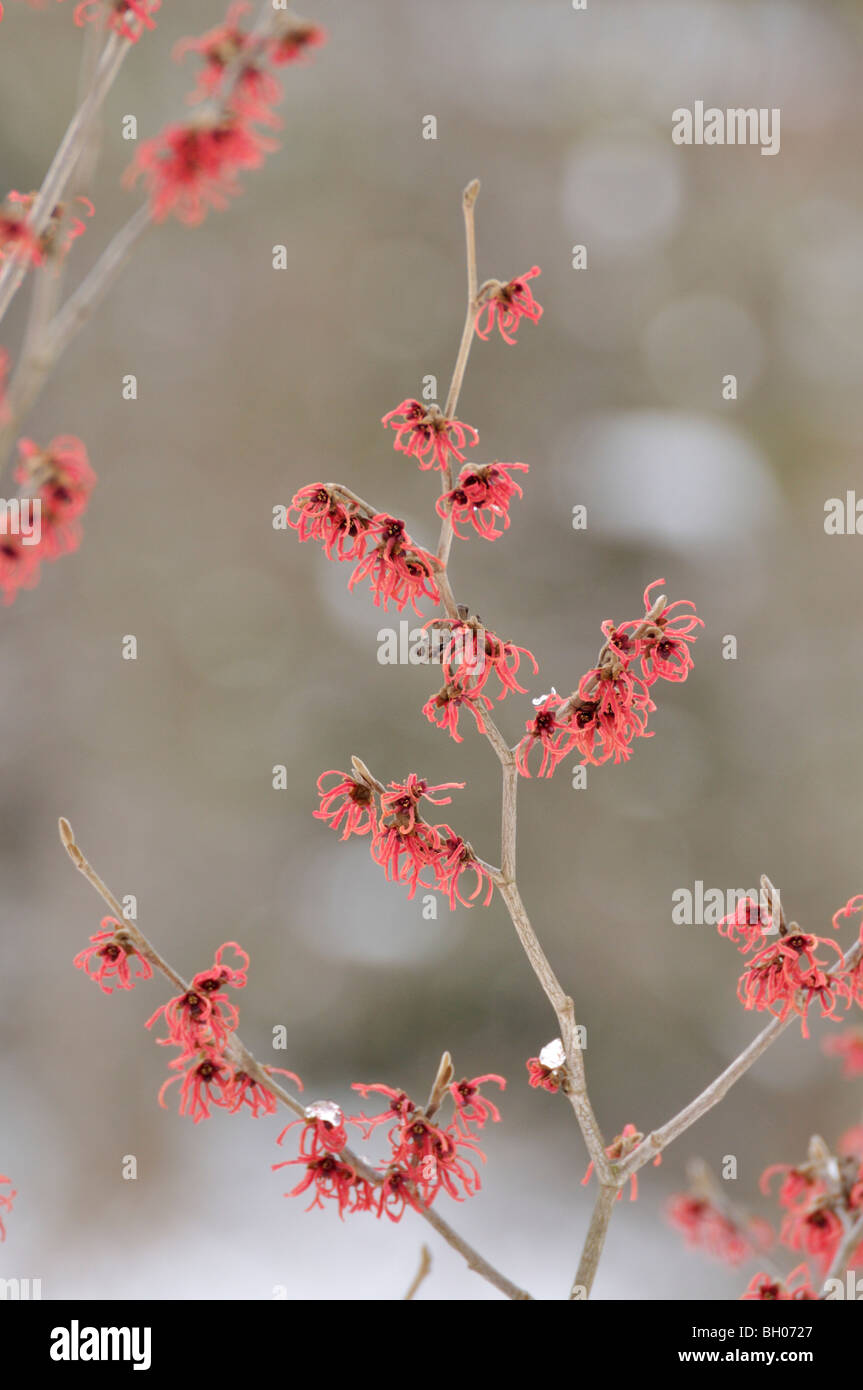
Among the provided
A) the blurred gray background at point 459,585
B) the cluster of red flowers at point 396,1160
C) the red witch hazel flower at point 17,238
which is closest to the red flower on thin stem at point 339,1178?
the cluster of red flowers at point 396,1160

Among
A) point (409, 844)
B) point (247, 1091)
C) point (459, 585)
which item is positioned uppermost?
point (459, 585)

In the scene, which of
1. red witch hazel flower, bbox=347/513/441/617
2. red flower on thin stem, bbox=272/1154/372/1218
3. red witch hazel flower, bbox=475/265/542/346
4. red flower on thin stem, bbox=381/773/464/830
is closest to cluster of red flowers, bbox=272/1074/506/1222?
red flower on thin stem, bbox=272/1154/372/1218

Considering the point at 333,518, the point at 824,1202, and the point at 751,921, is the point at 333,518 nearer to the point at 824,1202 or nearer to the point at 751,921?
the point at 751,921

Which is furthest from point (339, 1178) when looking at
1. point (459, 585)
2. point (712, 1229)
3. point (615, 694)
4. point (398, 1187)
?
point (459, 585)

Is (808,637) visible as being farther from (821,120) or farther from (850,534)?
(821,120)

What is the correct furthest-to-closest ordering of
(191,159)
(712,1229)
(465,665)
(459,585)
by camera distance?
(459,585)
(712,1229)
(465,665)
(191,159)
